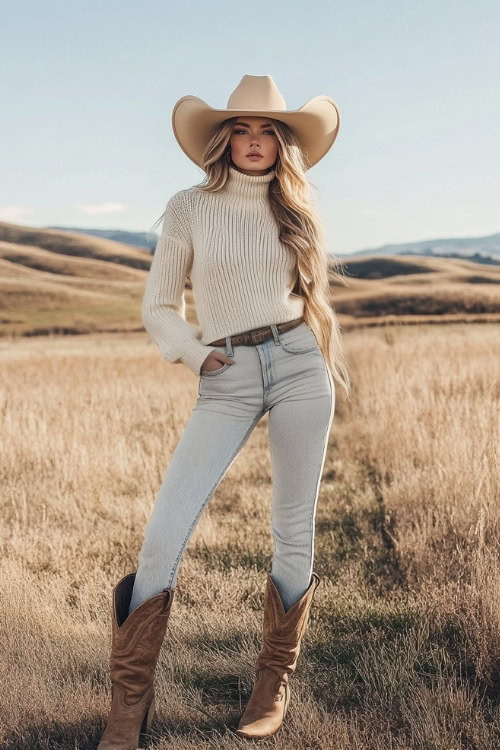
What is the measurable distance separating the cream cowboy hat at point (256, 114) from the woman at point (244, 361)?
0.01 m

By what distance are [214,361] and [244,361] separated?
0.11m

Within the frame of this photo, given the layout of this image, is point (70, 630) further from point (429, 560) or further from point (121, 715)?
point (429, 560)

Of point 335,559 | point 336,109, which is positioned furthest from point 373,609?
point 336,109

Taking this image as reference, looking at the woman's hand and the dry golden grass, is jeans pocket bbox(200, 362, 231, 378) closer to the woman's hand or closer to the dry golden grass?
the woman's hand

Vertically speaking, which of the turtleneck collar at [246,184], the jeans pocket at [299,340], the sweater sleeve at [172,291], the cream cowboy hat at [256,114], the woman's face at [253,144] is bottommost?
the jeans pocket at [299,340]

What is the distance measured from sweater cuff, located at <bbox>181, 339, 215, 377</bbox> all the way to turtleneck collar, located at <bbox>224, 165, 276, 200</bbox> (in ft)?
1.99

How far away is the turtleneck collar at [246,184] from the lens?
2.95 metres

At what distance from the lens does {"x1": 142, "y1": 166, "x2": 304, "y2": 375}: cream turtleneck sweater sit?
2.85 meters

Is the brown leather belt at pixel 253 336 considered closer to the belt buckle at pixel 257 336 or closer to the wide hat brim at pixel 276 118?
the belt buckle at pixel 257 336

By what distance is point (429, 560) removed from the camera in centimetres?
433

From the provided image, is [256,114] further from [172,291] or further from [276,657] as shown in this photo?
[276,657]

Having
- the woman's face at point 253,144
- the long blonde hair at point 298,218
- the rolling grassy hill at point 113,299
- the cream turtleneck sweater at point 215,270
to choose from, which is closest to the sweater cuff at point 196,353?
the cream turtleneck sweater at point 215,270

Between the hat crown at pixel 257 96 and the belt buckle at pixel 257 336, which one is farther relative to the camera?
the hat crown at pixel 257 96

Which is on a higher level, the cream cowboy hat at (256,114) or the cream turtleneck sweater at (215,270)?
the cream cowboy hat at (256,114)
